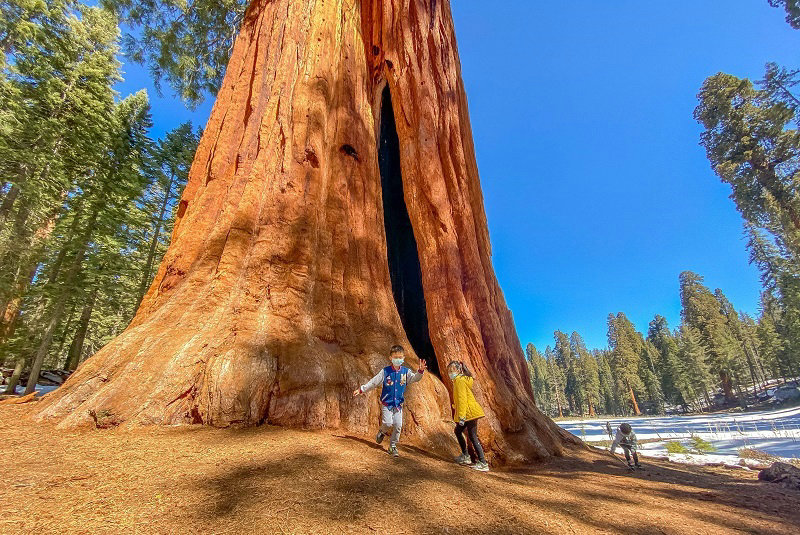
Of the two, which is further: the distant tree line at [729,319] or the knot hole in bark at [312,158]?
the distant tree line at [729,319]

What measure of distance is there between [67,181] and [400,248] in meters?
16.7

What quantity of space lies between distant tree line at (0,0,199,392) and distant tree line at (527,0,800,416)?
30258 millimetres

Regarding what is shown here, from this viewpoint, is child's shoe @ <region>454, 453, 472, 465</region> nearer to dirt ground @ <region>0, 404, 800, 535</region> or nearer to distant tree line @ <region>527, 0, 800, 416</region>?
dirt ground @ <region>0, 404, 800, 535</region>

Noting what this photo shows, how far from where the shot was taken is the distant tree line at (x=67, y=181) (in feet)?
47.7

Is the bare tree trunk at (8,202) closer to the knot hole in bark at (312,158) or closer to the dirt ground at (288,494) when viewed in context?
the dirt ground at (288,494)

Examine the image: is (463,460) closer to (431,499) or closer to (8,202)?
(431,499)

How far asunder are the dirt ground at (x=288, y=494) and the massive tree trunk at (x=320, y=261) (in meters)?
0.53

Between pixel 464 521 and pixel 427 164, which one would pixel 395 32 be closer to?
pixel 427 164

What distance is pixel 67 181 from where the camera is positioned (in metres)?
15.5

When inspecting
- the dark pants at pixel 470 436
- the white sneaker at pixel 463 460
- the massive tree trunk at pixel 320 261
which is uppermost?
the massive tree trunk at pixel 320 261

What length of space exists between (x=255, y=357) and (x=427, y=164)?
618 centimetres

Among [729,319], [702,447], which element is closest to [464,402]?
[702,447]

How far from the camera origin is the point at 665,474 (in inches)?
233

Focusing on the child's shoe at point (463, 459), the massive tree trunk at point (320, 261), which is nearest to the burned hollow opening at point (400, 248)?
the massive tree trunk at point (320, 261)
